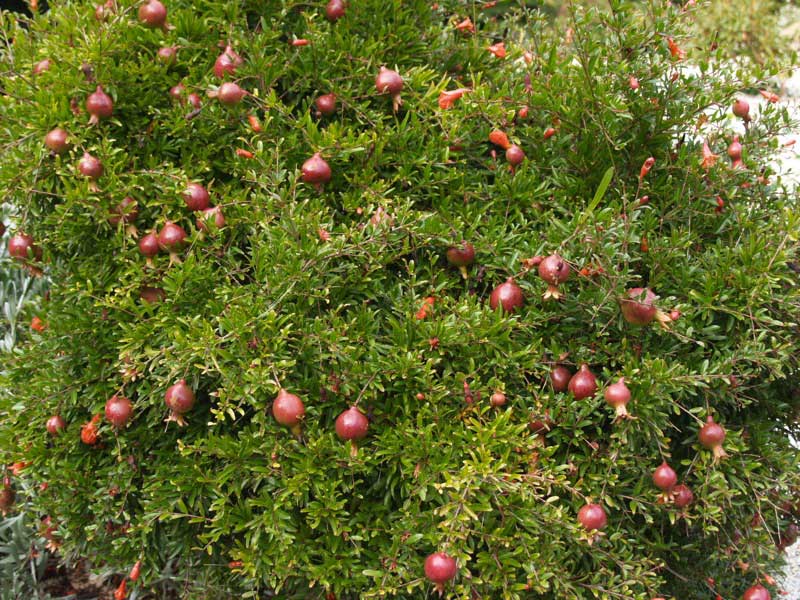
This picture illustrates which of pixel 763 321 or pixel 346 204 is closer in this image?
pixel 763 321

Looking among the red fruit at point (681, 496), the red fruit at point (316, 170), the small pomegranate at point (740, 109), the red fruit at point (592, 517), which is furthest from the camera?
the small pomegranate at point (740, 109)

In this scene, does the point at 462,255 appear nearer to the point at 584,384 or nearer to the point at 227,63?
the point at 584,384

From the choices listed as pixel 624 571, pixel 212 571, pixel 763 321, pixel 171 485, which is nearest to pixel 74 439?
pixel 171 485

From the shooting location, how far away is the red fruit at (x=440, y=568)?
1.67m

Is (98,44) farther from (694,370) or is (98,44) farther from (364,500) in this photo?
(694,370)

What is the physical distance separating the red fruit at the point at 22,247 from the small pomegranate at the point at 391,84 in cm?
115

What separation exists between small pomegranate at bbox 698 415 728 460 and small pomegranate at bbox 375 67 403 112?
1.27 m

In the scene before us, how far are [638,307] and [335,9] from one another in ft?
4.36

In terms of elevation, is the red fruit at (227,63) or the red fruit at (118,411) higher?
the red fruit at (227,63)

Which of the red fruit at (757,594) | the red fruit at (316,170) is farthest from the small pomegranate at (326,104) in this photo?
the red fruit at (757,594)

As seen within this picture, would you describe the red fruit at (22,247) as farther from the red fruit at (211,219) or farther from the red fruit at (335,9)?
the red fruit at (335,9)

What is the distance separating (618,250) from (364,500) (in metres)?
0.96

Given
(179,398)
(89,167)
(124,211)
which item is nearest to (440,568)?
(179,398)

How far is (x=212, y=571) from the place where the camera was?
6.97 feet
